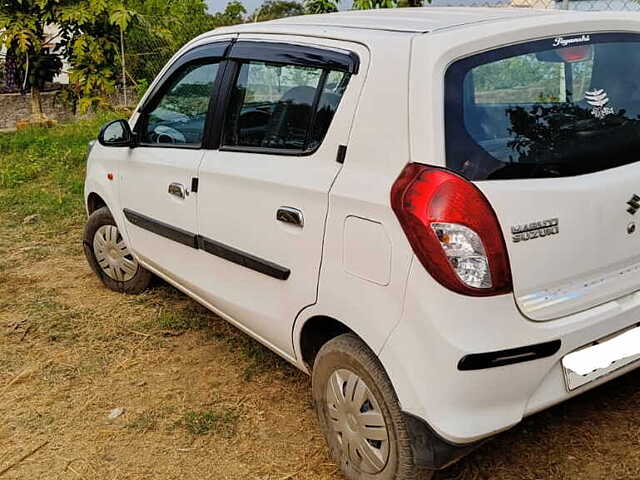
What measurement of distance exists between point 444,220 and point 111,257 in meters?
3.05

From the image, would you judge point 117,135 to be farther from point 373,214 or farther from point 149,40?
point 149,40

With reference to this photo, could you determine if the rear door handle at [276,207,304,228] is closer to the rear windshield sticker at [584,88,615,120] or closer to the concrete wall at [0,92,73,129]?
the rear windshield sticker at [584,88,615,120]

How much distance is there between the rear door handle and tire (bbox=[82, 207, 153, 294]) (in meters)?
1.99

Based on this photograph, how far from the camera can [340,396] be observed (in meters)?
2.54

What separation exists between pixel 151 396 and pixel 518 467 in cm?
171

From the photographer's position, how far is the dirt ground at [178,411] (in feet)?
9.00

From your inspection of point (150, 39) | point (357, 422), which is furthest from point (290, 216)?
point (150, 39)

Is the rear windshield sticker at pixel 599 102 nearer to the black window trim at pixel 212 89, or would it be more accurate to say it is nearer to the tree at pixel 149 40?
the black window trim at pixel 212 89

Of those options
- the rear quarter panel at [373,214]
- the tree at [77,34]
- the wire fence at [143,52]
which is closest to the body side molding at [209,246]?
the rear quarter panel at [373,214]

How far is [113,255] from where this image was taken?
15.0ft

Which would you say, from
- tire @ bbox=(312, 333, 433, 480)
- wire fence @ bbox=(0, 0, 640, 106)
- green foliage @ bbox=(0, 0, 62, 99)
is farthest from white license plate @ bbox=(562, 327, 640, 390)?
green foliage @ bbox=(0, 0, 62, 99)

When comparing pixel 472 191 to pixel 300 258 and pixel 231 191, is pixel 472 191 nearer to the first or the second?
pixel 300 258

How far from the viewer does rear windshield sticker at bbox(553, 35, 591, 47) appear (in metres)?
2.34

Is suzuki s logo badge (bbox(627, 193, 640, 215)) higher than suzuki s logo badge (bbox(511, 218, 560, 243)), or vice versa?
suzuki s logo badge (bbox(627, 193, 640, 215))
